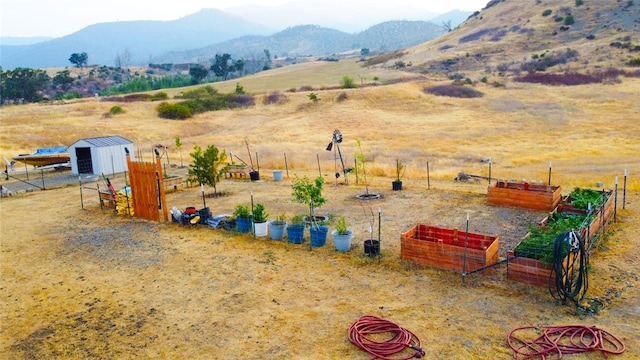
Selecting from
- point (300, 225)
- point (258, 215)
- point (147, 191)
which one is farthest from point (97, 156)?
point (300, 225)

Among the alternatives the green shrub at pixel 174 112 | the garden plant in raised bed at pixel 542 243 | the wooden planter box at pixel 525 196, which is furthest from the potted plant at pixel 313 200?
the green shrub at pixel 174 112

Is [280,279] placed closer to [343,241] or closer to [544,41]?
[343,241]

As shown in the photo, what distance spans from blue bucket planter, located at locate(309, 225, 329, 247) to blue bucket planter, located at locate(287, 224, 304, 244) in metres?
0.38

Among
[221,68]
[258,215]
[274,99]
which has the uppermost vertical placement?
[221,68]

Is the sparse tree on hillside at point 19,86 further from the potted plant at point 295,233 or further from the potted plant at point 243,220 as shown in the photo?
the potted plant at point 295,233

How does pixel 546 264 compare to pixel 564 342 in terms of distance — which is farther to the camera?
pixel 546 264

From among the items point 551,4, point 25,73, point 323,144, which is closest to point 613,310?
point 323,144

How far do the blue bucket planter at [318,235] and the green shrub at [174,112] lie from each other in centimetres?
4270

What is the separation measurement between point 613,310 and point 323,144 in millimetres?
28231

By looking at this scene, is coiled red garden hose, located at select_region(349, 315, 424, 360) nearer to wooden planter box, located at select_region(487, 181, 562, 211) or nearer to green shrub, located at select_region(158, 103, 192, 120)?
wooden planter box, located at select_region(487, 181, 562, 211)

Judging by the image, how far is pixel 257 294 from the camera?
9.99 metres

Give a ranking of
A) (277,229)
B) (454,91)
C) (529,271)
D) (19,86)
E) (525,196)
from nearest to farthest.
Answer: (529,271) < (277,229) < (525,196) < (454,91) < (19,86)

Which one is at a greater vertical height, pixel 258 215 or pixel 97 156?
pixel 97 156

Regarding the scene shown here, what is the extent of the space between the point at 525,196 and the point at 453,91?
41.1m
